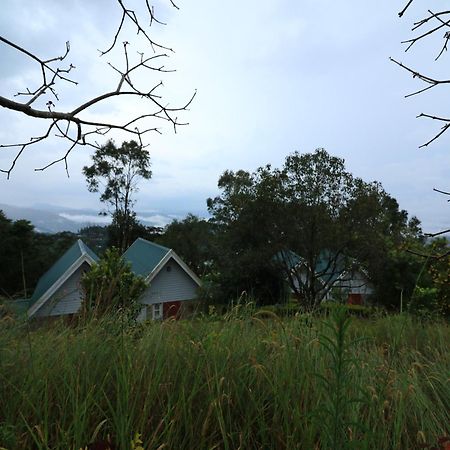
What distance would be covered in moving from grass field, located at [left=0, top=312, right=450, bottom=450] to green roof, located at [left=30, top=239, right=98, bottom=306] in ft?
53.9

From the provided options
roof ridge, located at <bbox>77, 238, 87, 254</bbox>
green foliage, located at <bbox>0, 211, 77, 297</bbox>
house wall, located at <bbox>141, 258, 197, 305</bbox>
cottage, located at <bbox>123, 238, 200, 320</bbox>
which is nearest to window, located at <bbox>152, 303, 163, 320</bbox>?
green foliage, located at <bbox>0, 211, 77, 297</bbox>

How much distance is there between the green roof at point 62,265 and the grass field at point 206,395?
53.9ft

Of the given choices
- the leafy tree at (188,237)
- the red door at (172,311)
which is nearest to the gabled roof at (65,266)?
the leafy tree at (188,237)

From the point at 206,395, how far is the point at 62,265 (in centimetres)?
1905

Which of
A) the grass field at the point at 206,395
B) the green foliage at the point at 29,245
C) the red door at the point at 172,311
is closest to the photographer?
the grass field at the point at 206,395

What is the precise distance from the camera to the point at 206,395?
6.46 feet

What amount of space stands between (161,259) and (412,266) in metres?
12.8

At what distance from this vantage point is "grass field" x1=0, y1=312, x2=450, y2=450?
165 cm

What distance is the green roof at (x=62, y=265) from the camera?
18.3m

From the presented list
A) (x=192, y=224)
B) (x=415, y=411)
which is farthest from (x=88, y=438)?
(x=192, y=224)

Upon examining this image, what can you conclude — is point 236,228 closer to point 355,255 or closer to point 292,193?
point 292,193

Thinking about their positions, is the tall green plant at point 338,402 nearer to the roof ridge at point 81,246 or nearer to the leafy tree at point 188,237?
the roof ridge at point 81,246

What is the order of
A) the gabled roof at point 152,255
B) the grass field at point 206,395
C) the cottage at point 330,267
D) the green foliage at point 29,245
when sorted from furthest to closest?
the gabled roof at point 152,255 → the cottage at point 330,267 → the green foliage at point 29,245 → the grass field at point 206,395

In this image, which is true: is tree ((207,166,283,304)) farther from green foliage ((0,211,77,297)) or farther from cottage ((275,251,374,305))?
green foliage ((0,211,77,297))
